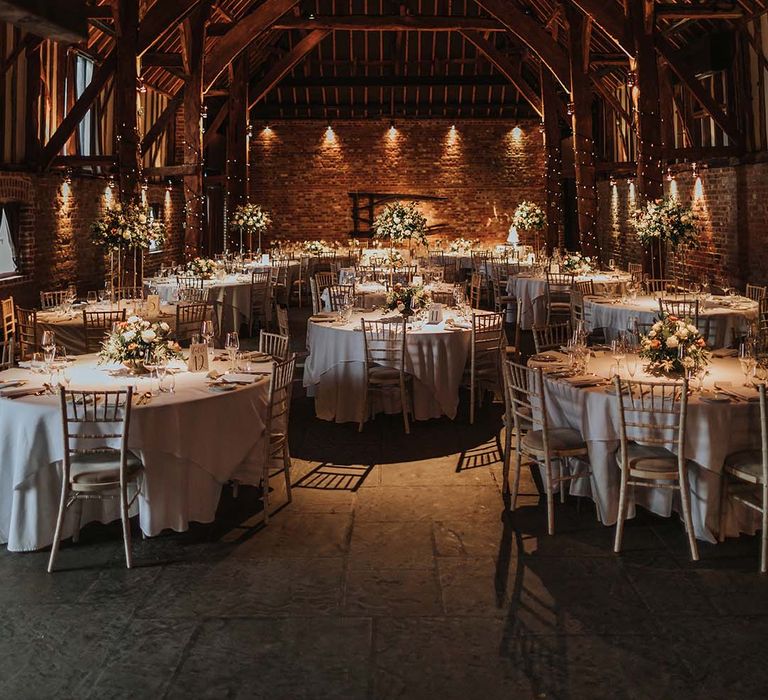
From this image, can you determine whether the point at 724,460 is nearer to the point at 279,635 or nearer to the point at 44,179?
the point at 279,635

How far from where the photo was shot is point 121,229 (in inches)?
404

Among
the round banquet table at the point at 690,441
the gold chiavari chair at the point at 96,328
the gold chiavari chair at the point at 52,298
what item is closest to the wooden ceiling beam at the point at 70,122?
the gold chiavari chair at the point at 52,298

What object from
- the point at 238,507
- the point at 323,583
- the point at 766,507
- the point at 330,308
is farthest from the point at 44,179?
the point at 766,507

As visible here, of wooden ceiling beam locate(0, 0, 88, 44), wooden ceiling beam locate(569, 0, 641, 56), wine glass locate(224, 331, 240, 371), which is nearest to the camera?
wooden ceiling beam locate(0, 0, 88, 44)

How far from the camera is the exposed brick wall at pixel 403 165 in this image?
2155 cm

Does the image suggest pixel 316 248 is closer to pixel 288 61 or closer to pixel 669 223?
pixel 288 61

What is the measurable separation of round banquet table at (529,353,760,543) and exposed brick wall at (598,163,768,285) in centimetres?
710

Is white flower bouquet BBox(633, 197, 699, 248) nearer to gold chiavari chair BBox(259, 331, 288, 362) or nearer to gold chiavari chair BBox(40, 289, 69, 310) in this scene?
gold chiavari chair BBox(259, 331, 288, 362)

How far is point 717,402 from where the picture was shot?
14.7 feet

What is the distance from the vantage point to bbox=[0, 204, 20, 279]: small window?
445 inches

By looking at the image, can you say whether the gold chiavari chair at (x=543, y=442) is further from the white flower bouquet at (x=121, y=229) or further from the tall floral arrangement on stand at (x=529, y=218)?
the tall floral arrangement on stand at (x=529, y=218)

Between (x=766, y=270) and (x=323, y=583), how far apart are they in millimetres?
9302

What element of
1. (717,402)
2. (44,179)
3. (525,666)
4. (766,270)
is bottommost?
(525,666)

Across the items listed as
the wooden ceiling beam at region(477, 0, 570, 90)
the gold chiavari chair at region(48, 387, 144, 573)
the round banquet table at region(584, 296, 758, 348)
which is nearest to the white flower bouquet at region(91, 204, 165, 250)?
the round banquet table at region(584, 296, 758, 348)
